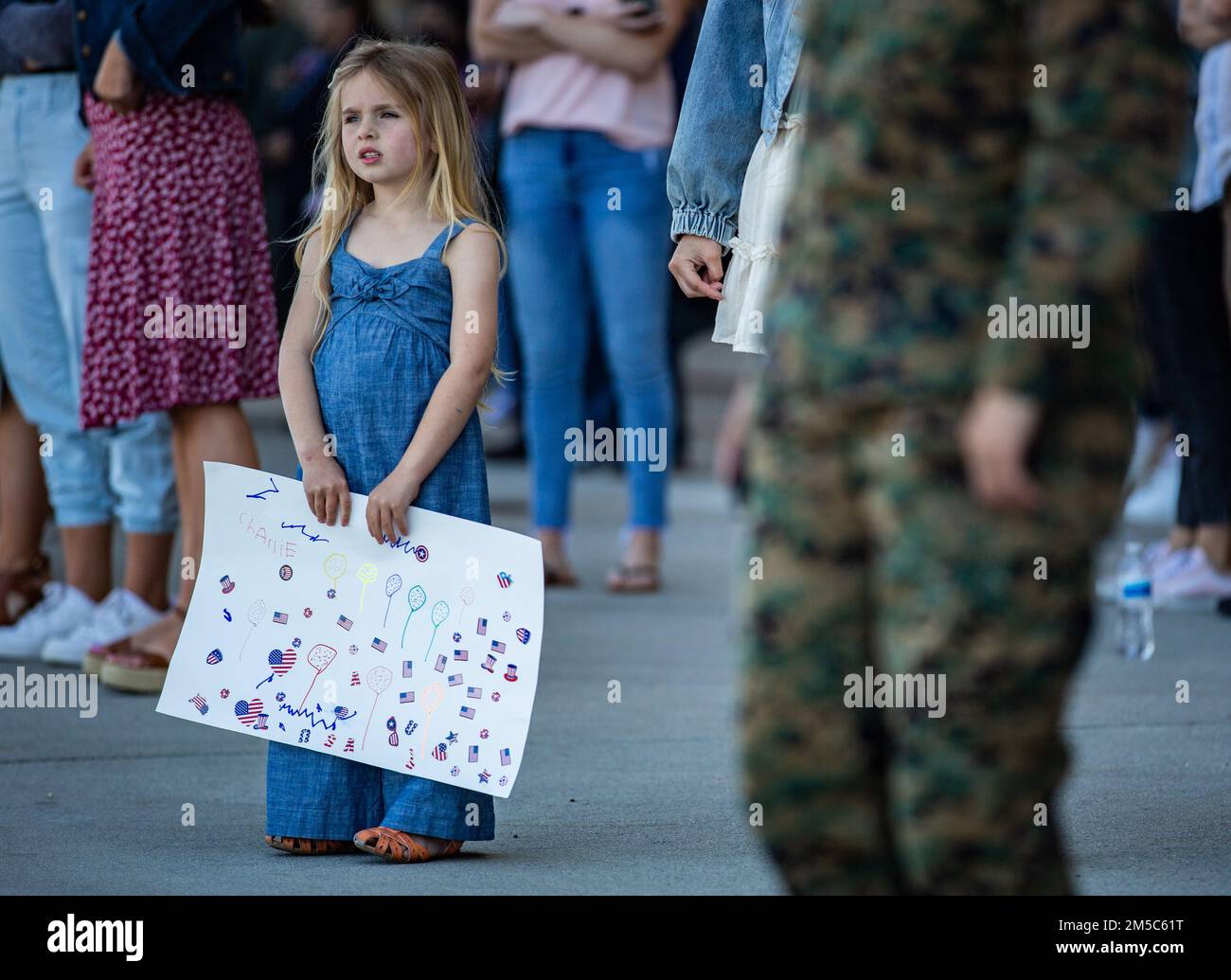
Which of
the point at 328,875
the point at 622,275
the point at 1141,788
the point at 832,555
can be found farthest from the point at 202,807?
the point at 622,275

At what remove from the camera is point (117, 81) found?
4891 millimetres

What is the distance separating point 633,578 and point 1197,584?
78.2 inches

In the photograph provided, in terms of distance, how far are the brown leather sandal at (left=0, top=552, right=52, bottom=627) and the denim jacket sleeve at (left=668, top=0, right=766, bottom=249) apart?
9.81 feet

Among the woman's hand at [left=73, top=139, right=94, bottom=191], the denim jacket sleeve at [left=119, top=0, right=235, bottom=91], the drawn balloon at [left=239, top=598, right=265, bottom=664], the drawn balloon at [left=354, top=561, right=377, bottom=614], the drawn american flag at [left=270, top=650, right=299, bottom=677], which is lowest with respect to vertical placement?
the drawn american flag at [left=270, top=650, right=299, bottom=677]

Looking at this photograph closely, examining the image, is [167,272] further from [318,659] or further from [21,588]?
[318,659]

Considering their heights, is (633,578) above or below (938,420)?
below

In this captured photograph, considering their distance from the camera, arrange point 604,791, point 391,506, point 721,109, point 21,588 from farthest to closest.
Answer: point 21,588 → point 604,791 → point 721,109 → point 391,506

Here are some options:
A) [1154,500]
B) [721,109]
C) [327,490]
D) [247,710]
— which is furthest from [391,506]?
[1154,500]

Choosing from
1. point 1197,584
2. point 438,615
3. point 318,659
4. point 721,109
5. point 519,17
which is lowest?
point 1197,584

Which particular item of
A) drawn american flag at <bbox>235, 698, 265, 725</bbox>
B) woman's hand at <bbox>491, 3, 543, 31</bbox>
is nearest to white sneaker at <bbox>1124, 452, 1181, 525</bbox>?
woman's hand at <bbox>491, 3, 543, 31</bbox>

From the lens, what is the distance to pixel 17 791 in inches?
162

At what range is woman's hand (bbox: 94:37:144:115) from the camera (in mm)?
4859

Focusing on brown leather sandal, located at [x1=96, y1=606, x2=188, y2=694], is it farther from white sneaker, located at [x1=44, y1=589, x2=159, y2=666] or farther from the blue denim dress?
the blue denim dress

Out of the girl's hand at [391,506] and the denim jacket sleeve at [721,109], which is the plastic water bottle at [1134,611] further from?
the girl's hand at [391,506]
